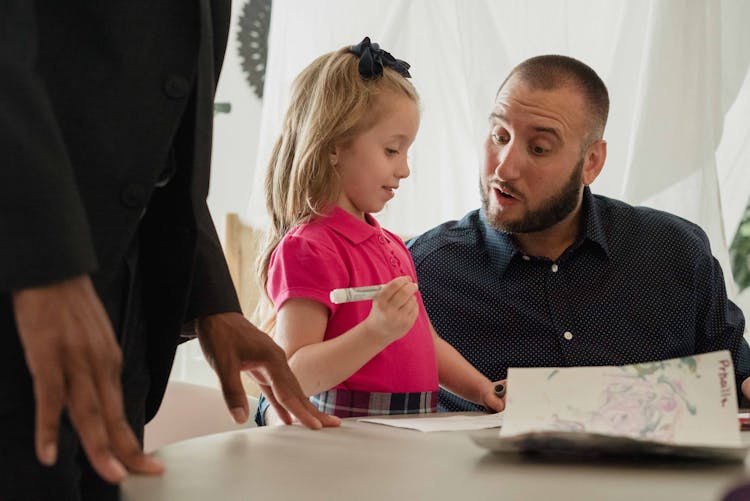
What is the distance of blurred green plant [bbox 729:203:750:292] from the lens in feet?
8.45

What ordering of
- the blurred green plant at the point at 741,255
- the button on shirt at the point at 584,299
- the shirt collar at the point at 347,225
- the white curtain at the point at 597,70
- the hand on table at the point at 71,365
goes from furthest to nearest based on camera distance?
the blurred green plant at the point at 741,255 → the white curtain at the point at 597,70 → the button on shirt at the point at 584,299 → the shirt collar at the point at 347,225 → the hand on table at the point at 71,365

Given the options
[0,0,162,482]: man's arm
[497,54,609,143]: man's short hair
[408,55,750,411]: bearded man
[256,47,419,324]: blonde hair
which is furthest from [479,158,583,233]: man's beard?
[0,0,162,482]: man's arm

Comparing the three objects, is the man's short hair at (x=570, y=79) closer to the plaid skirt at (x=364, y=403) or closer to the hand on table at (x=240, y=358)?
the plaid skirt at (x=364, y=403)

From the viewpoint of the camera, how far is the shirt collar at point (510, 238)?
1906 mm

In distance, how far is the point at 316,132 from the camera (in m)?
1.67

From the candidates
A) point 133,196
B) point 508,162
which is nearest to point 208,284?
point 133,196

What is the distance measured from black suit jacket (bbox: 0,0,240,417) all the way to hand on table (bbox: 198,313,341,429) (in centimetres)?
2

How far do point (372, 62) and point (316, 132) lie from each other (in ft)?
0.55

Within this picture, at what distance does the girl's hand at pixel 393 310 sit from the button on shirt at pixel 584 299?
1.65 feet

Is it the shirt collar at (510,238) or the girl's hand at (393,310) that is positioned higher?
the shirt collar at (510,238)

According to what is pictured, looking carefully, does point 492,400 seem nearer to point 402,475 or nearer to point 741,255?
point 402,475

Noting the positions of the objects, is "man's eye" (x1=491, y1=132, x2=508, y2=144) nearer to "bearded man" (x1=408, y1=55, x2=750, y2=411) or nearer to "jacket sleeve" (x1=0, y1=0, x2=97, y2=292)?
"bearded man" (x1=408, y1=55, x2=750, y2=411)

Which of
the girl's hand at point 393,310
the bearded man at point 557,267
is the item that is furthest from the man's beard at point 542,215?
the girl's hand at point 393,310

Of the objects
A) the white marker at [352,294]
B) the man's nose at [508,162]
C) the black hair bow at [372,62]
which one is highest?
the black hair bow at [372,62]
